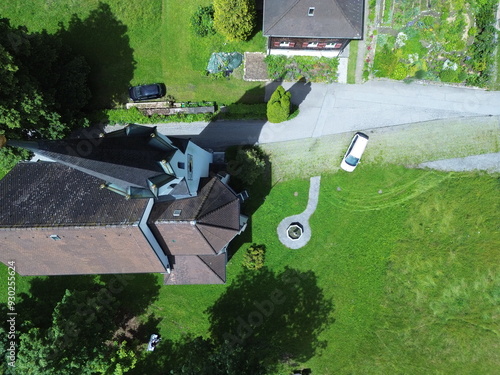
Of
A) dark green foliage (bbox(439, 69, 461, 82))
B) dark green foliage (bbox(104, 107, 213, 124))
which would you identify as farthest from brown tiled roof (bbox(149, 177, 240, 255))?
dark green foliage (bbox(439, 69, 461, 82))

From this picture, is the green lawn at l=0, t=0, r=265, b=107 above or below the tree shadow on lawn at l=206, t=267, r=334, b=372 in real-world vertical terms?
above

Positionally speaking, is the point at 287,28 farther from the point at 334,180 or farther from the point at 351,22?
the point at 334,180

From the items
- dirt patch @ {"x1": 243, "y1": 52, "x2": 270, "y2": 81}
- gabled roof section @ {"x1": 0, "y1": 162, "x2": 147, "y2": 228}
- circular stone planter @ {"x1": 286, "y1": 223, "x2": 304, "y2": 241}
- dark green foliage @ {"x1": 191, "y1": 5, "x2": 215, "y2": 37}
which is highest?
dark green foliage @ {"x1": 191, "y1": 5, "x2": 215, "y2": 37}

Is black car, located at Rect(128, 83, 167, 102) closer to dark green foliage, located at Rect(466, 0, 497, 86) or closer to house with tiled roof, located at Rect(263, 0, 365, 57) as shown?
house with tiled roof, located at Rect(263, 0, 365, 57)

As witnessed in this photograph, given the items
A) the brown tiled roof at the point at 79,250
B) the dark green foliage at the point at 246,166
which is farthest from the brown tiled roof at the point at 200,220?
the dark green foliage at the point at 246,166

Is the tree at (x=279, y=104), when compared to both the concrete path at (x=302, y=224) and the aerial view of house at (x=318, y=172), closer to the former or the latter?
the aerial view of house at (x=318, y=172)

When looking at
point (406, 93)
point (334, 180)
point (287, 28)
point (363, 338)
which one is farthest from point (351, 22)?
point (363, 338)
